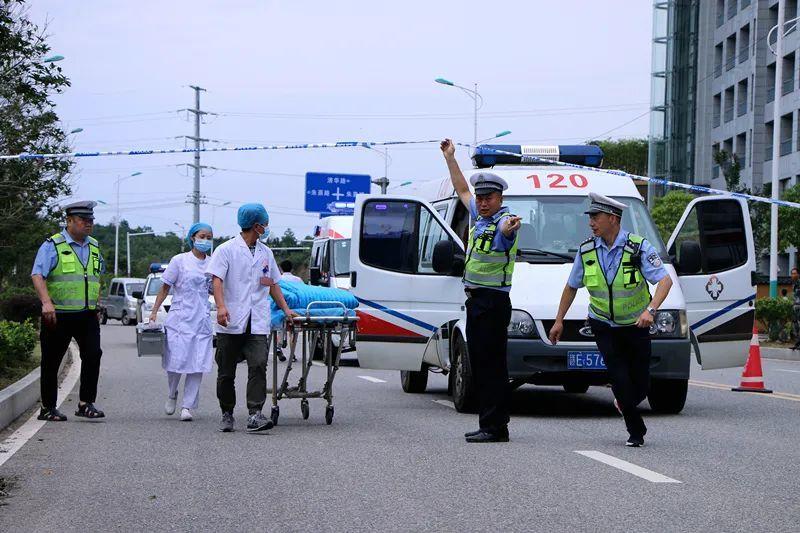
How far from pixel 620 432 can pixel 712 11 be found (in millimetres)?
65900

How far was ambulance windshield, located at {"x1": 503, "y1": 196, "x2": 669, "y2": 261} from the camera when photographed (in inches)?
512

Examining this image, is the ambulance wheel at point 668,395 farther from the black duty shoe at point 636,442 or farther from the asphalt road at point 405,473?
the black duty shoe at point 636,442

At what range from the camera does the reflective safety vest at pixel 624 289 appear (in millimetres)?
10070

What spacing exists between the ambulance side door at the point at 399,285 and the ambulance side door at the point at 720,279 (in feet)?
7.46

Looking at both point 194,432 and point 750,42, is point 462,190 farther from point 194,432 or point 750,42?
point 750,42

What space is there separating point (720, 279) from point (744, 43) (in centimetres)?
5707

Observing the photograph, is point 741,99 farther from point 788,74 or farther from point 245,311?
point 245,311

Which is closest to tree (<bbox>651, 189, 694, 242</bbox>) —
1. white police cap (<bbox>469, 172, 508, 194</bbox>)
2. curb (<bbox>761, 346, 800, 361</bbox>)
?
curb (<bbox>761, 346, 800, 361</bbox>)

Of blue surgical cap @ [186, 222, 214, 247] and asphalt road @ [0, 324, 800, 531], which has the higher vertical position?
blue surgical cap @ [186, 222, 214, 247]

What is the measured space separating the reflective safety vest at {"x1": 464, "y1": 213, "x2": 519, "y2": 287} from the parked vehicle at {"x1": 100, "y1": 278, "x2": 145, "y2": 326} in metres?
45.7

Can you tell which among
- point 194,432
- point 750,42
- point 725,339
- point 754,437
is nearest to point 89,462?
point 194,432

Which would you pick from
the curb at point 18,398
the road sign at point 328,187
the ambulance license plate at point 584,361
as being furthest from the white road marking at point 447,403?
the road sign at point 328,187

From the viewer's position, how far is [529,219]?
43.1ft

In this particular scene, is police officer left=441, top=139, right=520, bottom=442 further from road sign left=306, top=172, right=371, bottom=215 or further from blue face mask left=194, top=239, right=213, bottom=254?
road sign left=306, top=172, right=371, bottom=215
